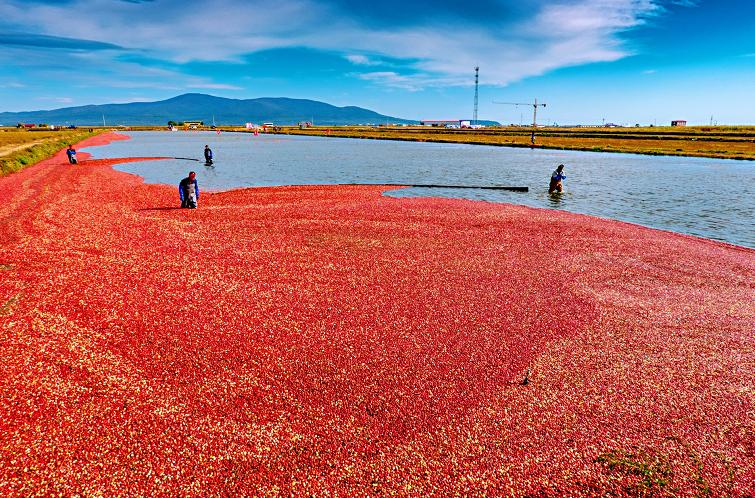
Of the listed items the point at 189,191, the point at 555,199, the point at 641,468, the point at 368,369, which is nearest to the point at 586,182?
the point at 555,199

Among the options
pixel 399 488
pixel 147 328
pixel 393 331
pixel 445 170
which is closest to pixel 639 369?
pixel 393 331

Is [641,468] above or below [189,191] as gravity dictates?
below

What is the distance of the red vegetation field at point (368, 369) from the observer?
6.02 metres

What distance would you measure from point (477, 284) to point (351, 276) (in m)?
4.06

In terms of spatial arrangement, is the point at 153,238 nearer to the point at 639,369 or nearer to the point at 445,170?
the point at 639,369

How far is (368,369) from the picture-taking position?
8508 millimetres

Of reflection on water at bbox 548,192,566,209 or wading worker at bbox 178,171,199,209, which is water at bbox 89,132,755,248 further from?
wading worker at bbox 178,171,199,209

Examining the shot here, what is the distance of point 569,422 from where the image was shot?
23.5 feet

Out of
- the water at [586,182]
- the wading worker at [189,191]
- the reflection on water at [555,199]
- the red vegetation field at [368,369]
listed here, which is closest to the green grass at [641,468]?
the red vegetation field at [368,369]

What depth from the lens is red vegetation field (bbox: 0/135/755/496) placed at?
6016 millimetres

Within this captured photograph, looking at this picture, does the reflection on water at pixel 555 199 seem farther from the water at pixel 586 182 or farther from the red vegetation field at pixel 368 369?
the red vegetation field at pixel 368 369

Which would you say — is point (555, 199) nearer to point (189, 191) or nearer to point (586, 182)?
point (586, 182)

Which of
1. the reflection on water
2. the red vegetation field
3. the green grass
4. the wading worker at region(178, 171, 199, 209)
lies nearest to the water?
the reflection on water

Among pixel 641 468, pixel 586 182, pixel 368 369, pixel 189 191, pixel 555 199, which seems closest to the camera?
pixel 641 468
